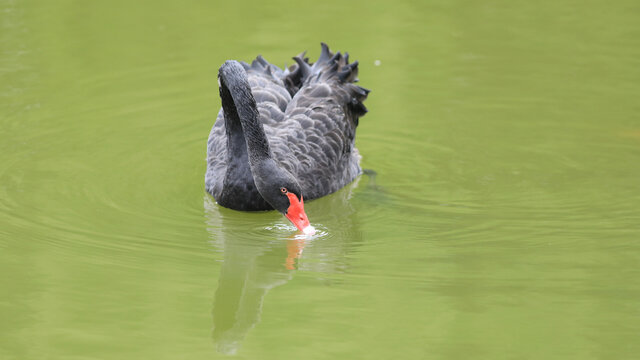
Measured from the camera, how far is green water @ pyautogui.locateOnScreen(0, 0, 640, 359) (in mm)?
5555

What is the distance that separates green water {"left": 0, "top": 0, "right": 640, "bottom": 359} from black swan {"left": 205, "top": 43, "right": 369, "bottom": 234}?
204 mm

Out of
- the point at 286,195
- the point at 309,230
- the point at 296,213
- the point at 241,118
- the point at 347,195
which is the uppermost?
the point at 241,118

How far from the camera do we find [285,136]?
7863mm

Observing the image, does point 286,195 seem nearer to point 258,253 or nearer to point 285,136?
point 258,253

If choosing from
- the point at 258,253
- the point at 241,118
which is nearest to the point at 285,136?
the point at 241,118

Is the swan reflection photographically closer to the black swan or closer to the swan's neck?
the black swan

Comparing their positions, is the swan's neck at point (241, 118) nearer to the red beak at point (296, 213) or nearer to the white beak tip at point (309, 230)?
the red beak at point (296, 213)

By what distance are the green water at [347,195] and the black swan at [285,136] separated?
0.67 ft

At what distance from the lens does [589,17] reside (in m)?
12.3

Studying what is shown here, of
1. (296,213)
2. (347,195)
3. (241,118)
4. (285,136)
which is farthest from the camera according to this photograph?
(347,195)

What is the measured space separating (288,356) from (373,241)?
1795 mm

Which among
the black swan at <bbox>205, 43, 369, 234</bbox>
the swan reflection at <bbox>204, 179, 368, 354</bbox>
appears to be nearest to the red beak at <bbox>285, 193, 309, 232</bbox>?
the black swan at <bbox>205, 43, 369, 234</bbox>

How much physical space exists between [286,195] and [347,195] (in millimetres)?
1441

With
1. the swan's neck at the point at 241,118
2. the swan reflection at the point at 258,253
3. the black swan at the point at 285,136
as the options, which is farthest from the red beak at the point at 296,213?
the swan's neck at the point at 241,118
